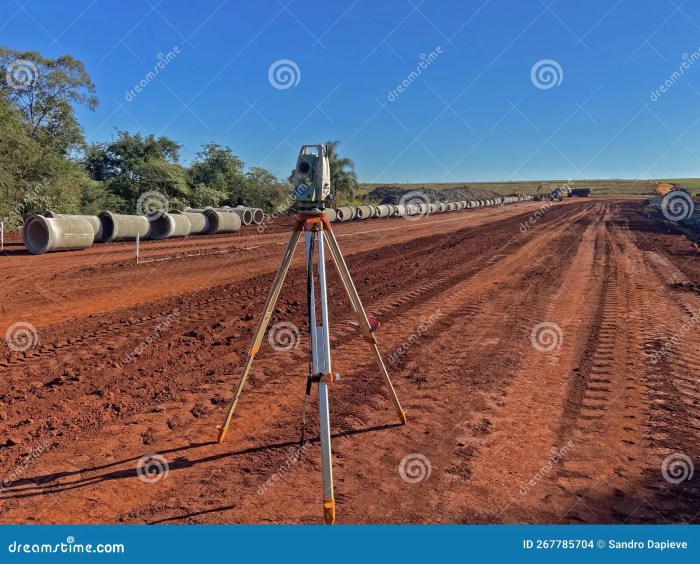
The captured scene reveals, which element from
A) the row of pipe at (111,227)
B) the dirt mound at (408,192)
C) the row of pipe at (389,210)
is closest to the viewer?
the row of pipe at (111,227)

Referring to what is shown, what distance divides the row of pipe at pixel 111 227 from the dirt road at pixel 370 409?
6.73 metres

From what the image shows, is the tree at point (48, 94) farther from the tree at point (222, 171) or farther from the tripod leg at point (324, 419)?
the tripod leg at point (324, 419)

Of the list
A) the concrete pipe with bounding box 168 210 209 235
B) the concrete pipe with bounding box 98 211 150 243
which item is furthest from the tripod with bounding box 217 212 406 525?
the concrete pipe with bounding box 168 210 209 235

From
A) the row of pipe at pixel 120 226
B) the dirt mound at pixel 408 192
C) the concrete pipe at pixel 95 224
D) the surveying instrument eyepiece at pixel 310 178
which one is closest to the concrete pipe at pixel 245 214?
the row of pipe at pixel 120 226

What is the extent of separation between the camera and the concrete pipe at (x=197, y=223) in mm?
25297

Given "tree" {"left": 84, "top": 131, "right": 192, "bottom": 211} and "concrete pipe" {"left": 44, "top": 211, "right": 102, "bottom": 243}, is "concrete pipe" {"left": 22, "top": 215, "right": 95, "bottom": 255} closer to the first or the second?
"concrete pipe" {"left": 44, "top": 211, "right": 102, "bottom": 243}

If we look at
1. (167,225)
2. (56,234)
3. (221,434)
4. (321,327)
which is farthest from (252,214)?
(321,327)

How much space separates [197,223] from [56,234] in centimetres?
833

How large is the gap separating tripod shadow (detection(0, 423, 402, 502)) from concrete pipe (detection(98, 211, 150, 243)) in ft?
61.0

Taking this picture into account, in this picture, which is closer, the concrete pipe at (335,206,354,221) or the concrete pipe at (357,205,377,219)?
the concrete pipe at (335,206,354,221)

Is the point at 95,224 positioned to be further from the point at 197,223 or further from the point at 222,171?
the point at 222,171

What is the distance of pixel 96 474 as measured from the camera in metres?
4.30

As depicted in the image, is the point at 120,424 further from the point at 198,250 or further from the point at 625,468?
the point at 198,250

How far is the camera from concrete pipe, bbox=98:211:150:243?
21391 millimetres
